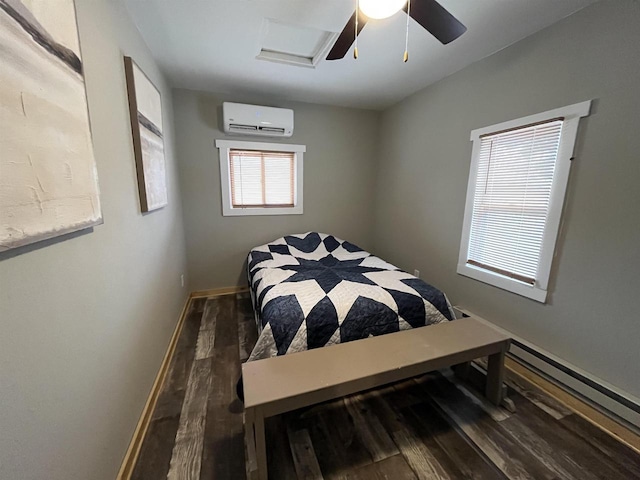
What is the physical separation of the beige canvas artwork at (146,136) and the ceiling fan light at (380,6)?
4.31ft

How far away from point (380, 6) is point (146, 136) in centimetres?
155

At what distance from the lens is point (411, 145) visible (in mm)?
2941

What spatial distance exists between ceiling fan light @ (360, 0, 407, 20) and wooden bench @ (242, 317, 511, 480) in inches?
65.0

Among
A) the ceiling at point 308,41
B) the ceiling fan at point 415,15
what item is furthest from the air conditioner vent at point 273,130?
the ceiling fan at point 415,15

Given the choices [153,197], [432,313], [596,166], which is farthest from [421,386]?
[153,197]

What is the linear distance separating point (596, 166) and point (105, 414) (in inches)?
111

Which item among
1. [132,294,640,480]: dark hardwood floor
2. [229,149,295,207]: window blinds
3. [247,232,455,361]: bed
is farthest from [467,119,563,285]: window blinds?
[229,149,295,207]: window blinds

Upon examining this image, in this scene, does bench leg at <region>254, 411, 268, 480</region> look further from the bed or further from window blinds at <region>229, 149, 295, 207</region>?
window blinds at <region>229, 149, 295, 207</region>

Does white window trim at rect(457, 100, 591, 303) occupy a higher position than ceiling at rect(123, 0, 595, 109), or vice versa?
ceiling at rect(123, 0, 595, 109)

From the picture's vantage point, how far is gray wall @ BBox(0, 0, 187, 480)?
658mm

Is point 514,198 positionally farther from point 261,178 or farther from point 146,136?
point 146,136

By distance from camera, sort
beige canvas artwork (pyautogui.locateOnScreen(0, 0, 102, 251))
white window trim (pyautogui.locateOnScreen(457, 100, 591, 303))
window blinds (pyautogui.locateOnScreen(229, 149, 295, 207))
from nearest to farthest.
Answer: beige canvas artwork (pyautogui.locateOnScreen(0, 0, 102, 251))
white window trim (pyautogui.locateOnScreen(457, 100, 591, 303))
window blinds (pyautogui.locateOnScreen(229, 149, 295, 207))

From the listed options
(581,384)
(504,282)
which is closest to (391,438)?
(581,384)

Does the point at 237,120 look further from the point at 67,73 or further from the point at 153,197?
the point at 67,73
